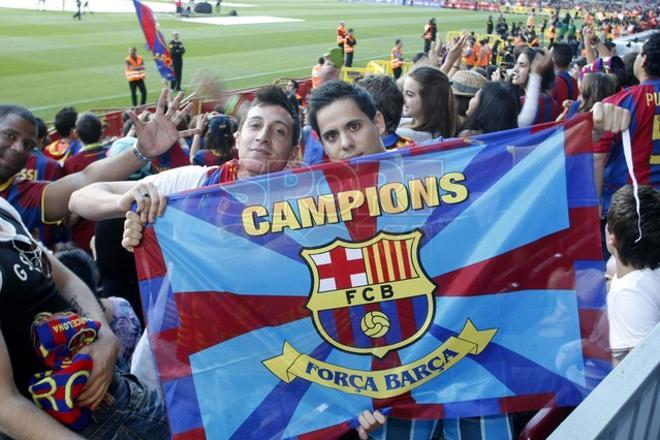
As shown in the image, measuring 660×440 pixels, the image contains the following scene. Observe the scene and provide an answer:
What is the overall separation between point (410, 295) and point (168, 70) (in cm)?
957

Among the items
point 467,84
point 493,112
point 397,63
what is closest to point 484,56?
point 397,63

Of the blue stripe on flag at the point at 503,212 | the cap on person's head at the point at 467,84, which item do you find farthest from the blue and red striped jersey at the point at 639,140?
the blue stripe on flag at the point at 503,212

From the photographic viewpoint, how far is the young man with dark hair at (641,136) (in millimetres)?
4105

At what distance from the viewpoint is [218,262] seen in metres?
2.38

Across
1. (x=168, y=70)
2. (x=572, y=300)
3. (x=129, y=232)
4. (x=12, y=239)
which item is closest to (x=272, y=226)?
(x=129, y=232)

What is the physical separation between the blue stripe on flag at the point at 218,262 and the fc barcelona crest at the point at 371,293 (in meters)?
0.09

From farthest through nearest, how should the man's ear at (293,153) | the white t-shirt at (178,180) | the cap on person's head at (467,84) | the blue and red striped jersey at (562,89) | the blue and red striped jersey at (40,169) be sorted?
the blue and red striped jersey at (562,89) < the cap on person's head at (467,84) < the blue and red striped jersey at (40,169) < the man's ear at (293,153) < the white t-shirt at (178,180)

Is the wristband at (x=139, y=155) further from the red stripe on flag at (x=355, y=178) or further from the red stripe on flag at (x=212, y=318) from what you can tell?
the red stripe on flag at (x=355, y=178)

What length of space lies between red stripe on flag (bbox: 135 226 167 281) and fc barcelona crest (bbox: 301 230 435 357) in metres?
0.54

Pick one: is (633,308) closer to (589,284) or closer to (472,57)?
(589,284)

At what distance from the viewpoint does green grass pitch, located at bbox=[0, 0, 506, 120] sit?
1854 cm

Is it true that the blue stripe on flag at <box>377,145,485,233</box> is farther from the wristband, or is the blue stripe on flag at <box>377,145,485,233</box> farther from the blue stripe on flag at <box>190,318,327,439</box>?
the wristband

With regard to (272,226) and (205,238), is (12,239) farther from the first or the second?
(272,226)

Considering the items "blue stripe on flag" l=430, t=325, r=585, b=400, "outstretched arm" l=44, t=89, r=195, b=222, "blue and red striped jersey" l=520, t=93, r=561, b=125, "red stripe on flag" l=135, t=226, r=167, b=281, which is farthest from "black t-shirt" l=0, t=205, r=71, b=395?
"blue and red striped jersey" l=520, t=93, r=561, b=125
